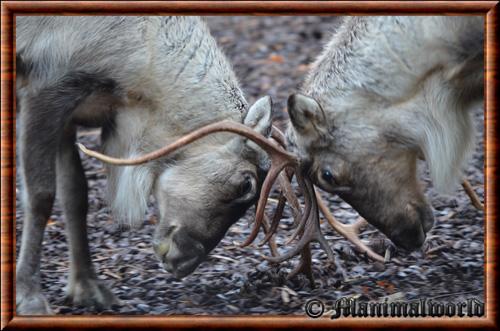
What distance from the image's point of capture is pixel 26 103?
645 cm

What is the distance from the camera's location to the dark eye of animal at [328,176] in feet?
21.6

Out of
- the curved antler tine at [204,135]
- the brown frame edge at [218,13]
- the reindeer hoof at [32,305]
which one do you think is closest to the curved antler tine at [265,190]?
the curved antler tine at [204,135]

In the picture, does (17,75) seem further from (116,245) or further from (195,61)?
(116,245)

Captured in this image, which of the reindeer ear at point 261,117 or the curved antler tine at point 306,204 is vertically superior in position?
the reindeer ear at point 261,117

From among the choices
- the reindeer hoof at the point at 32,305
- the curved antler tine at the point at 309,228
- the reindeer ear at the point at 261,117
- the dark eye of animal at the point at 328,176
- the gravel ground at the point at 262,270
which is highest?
the reindeer ear at the point at 261,117

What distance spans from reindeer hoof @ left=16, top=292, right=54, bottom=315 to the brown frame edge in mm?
347

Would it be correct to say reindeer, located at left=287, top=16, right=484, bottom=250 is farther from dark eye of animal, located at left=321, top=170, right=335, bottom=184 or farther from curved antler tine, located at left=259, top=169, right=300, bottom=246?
→ curved antler tine, located at left=259, top=169, right=300, bottom=246

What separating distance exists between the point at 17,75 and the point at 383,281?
268cm

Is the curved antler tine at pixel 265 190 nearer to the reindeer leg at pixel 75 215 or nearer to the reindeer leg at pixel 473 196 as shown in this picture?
the reindeer leg at pixel 75 215

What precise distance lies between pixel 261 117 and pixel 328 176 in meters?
0.55

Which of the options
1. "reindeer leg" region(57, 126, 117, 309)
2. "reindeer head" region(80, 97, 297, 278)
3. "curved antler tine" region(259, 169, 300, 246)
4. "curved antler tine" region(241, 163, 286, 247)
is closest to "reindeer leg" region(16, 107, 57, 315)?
"reindeer leg" region(57, 126, 117, 309)

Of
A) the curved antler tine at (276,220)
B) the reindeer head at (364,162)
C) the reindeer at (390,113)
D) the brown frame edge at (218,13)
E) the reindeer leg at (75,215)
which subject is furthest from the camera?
the reindeer leg at (75,215)

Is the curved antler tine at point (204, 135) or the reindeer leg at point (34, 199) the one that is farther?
the reindeer leg at point (34, 199)

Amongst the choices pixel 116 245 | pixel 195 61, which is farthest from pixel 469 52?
pixel 116 245
